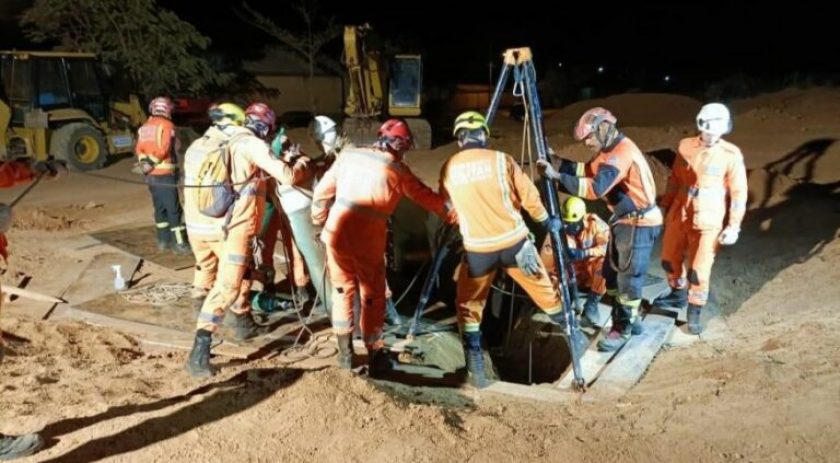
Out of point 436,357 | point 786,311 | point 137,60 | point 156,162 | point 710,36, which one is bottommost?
point 436,357

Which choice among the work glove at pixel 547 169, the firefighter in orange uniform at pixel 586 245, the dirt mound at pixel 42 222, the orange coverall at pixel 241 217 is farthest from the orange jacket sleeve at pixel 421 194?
the dirt mound at pixel 42 222

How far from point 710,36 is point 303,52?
23.9 metres

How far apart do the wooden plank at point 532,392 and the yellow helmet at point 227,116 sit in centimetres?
278

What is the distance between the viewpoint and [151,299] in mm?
6527

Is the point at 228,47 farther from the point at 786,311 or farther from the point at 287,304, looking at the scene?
the point at 786,311

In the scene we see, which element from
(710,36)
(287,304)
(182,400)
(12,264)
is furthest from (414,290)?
(710,36)

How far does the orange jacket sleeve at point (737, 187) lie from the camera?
555cm

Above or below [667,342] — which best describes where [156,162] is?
above

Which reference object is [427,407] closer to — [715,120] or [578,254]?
[578,254]

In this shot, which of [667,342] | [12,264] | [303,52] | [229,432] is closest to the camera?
[229,432]

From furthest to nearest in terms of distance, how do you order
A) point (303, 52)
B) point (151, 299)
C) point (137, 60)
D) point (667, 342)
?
point (303, 52) → point (137, 60) → point (151, 299) → point (667, 342)

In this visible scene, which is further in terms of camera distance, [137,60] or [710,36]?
[710,36]

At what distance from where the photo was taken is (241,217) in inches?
197

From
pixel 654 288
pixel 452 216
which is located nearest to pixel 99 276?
pixel 452 216
